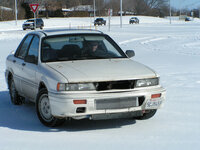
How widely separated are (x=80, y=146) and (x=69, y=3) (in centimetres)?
11936

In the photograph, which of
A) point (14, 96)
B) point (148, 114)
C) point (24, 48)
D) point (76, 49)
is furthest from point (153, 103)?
point (14, 96)

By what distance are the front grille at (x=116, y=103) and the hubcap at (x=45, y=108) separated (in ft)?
2.76

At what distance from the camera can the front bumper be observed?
5.54 m

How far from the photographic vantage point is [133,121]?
6.59 meters

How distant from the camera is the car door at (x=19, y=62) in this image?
755cm

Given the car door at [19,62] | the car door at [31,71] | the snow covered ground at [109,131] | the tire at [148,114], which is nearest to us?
the snow covered ground at [109,131]

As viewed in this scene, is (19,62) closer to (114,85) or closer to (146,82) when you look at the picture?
(114,85)

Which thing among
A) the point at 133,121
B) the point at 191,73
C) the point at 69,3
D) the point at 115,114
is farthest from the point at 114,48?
the point at 69,3

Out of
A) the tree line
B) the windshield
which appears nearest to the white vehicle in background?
the windshield

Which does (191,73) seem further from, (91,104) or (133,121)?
(91,104)

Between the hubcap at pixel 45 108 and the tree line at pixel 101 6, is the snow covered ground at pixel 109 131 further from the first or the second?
the tree line at pixel 101 6

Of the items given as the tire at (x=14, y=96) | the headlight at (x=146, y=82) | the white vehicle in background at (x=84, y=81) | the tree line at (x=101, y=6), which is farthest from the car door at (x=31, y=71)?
the tree line at (x=101, y=6)

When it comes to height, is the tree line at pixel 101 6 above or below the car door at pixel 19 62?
above

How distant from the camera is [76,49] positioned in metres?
6.87
